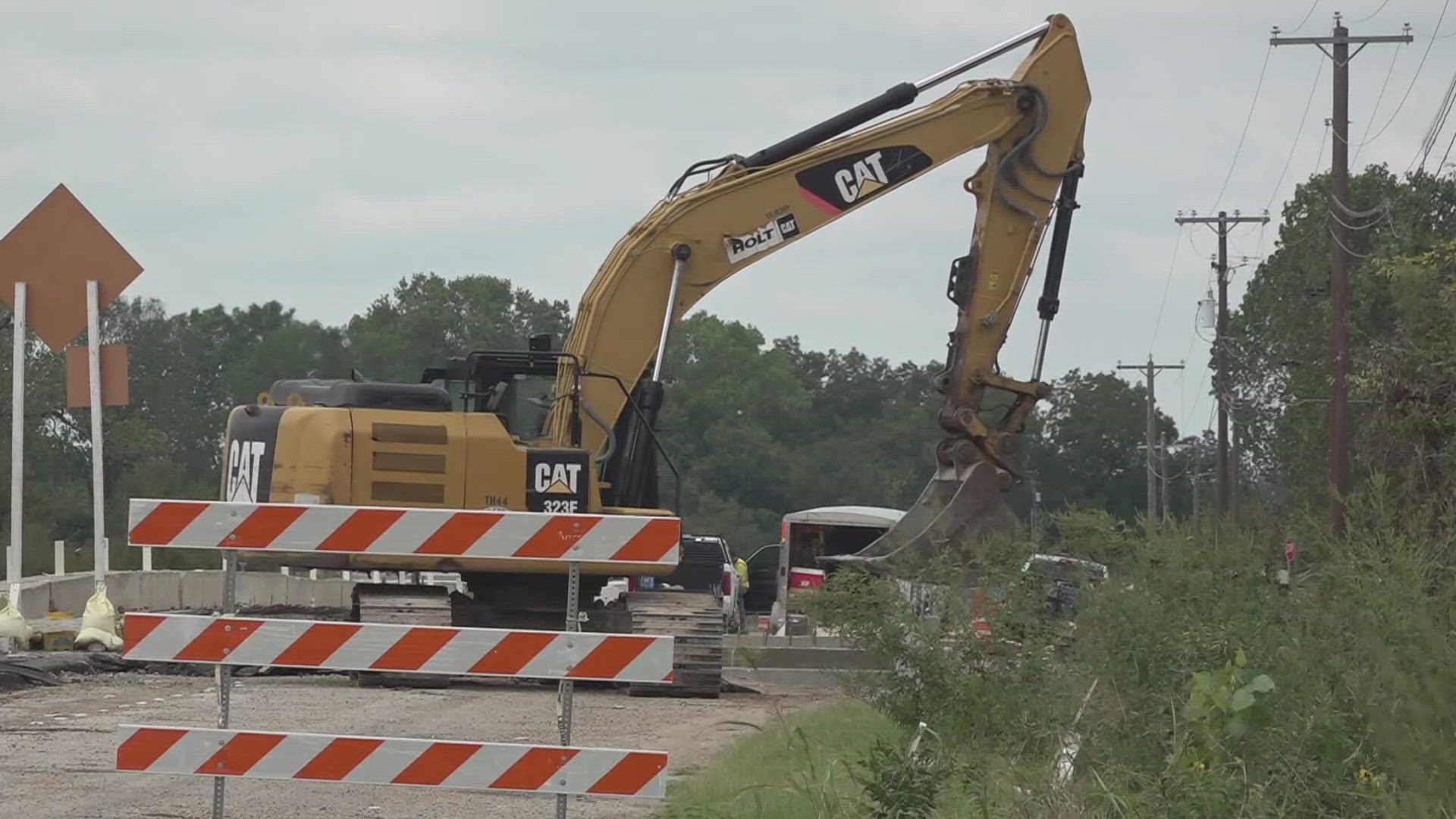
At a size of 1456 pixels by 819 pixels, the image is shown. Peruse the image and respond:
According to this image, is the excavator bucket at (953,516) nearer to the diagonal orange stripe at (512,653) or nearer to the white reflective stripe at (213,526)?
the diagonal orange stripe at (512,653)

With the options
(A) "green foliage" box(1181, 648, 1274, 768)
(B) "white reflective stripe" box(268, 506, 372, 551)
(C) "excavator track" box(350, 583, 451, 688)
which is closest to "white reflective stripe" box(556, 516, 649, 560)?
(B) "white reflective stripe" box(268, 506, 372, 551)

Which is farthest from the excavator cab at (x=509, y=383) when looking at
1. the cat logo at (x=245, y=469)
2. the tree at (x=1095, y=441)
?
the tree at (x=1095, y=441)

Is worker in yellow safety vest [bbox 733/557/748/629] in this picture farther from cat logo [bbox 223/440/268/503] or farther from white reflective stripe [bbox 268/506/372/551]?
white reflective stripe [bbox 268/506/372/551]

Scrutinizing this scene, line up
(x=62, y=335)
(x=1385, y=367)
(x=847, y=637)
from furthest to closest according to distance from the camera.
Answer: (x=1385, y=367) < (x=62, y=335) < (x=847, y=637)

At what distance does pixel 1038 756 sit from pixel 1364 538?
5.90ft

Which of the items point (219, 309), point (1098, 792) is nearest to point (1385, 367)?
point (1098, 792)

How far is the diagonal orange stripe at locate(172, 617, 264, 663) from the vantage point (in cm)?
889

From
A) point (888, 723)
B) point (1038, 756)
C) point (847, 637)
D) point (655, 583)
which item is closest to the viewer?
point (1038, 756)

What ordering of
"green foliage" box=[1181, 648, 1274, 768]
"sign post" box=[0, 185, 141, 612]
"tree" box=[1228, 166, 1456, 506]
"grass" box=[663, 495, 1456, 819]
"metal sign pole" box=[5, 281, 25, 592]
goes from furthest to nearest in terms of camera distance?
"tree" box=[1228, 166, 1456, 506] → "sign post" box=[0, 185, 141, 612] → "metal sign pole" box=[5, 281, 25, 592] → "green foliage" box=[1181, 648, 1274, 768] → "grass" box=[663, 495, 1456, 819]

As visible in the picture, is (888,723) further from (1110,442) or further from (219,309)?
(1110,442)

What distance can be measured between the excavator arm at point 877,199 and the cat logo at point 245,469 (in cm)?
268

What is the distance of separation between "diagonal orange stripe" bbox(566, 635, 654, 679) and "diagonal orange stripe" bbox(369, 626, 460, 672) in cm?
57

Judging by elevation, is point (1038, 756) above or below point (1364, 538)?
below

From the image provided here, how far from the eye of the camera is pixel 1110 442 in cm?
10131
